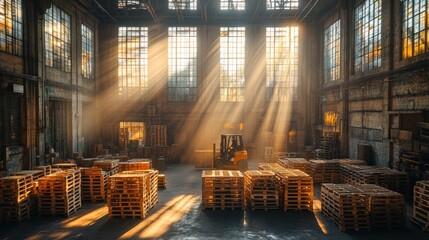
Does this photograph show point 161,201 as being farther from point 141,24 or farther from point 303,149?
point 141,24

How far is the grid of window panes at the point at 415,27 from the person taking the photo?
1321 centimetres

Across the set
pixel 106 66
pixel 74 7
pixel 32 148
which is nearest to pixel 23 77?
pixel 32 148

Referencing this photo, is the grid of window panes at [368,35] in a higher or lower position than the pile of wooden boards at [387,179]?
higher

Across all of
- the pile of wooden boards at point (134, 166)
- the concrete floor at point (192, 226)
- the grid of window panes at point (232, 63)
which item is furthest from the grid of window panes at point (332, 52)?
the pile of wooden boards at point (134, 166)

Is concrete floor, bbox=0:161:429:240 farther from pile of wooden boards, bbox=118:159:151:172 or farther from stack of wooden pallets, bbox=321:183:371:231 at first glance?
A: pile of wooden boards, bbox=118:159:151:172

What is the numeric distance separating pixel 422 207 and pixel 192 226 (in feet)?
23.1

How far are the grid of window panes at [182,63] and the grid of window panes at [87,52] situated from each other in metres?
6.27

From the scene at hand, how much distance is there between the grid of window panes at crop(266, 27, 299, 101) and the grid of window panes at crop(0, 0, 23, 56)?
58.8 ft

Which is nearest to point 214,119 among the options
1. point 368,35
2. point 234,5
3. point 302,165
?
point 234,5

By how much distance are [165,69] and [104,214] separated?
56.8ft

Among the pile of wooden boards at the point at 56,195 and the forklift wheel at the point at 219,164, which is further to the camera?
the forklift wheel at the point at 219,164

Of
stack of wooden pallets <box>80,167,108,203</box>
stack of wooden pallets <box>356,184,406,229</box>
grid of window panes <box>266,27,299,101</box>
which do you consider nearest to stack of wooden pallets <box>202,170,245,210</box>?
stack of wooden pallets <box>356,184,406,229</box>

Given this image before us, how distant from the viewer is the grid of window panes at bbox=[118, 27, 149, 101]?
26.5 meters

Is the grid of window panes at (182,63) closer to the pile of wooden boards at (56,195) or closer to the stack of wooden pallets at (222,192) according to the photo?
the stack of wooden pallets at (222,192)
